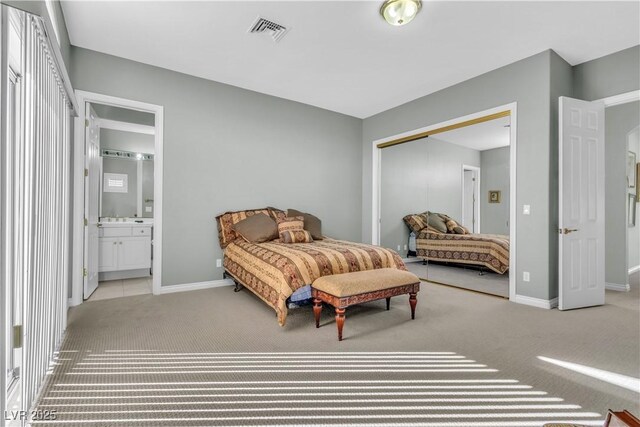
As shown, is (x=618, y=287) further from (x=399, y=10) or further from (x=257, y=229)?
(x=257, y=229)

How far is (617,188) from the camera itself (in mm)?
4270

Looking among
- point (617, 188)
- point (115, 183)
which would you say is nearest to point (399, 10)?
point (617, 188)

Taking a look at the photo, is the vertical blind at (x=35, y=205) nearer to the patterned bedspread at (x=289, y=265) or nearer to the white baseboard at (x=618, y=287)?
the patterned bedspread at (x=289, y=265)

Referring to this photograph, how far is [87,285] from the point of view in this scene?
3.46 m

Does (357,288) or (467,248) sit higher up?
(467,248)

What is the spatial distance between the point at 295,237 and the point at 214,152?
1620 mm

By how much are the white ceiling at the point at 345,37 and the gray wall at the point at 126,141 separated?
1840 millimetres

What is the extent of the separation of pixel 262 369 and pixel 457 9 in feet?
10.7

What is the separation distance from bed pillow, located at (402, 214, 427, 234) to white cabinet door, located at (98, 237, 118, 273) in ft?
14.9

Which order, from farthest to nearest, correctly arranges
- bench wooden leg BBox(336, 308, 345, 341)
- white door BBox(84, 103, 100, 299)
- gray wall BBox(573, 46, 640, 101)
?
white door BBox(84, 103, 100, 299) < gray wall BBox(573, 46, 640, 101) < bench wooden leg BBox(336, 308, 345, 341)

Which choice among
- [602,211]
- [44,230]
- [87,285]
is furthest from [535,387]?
[87,285]

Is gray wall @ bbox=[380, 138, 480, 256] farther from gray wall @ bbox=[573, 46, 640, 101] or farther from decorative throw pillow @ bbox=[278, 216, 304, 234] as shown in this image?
decorative throw pillow @ bbox=[278, 216, 304, 234]

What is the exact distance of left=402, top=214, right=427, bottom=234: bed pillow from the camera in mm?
4996

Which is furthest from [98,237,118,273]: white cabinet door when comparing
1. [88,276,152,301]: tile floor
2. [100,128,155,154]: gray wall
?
[100,128,155,154]: gray wall
